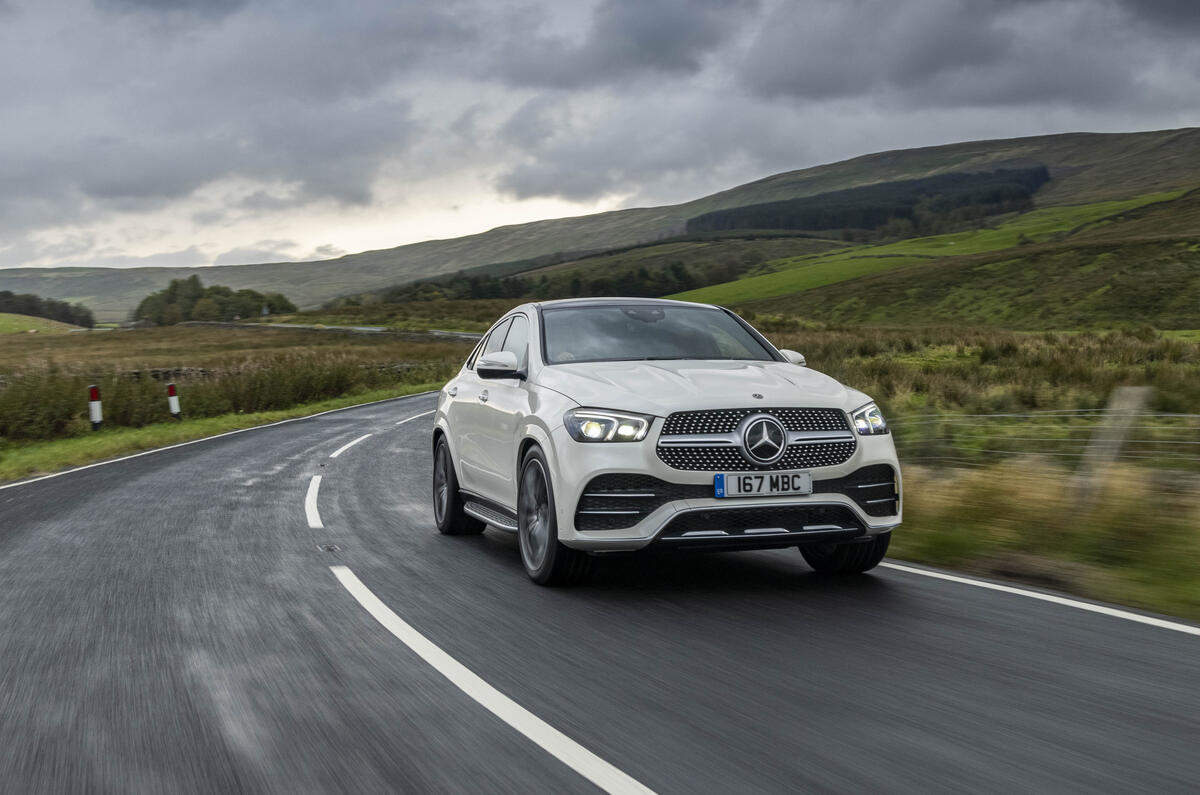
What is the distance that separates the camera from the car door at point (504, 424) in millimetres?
7211

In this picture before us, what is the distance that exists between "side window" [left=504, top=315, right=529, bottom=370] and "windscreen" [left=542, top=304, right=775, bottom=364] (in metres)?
0.20

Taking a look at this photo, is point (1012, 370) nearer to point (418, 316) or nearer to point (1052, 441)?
point (1052, 441)

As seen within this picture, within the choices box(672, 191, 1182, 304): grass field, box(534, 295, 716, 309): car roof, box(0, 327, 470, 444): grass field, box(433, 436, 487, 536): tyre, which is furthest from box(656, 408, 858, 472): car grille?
box(672, 191, 1182, 304): grass field

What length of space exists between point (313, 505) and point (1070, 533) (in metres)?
6.70

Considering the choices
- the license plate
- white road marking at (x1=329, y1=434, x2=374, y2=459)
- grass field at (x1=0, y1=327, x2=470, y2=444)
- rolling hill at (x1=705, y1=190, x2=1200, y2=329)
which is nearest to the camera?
the license plate

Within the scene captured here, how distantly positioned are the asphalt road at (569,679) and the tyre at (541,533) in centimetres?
18

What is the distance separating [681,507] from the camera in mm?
5941

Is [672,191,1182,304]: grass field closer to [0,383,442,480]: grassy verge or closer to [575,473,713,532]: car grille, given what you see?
[0,383,442,480]: grassy verge

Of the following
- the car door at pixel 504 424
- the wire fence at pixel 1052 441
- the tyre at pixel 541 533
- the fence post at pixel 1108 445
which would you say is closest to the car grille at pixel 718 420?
the tyre at pixel 541 533

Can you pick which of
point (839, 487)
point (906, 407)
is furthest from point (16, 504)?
point (906, 407)

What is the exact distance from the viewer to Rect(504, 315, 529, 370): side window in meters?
7.74

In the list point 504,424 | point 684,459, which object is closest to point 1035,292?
point 504,424

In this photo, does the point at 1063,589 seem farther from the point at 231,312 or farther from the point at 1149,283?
the point at 231,312

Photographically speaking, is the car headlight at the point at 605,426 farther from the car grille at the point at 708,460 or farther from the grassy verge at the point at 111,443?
the grassy verge at the point at 111,443
